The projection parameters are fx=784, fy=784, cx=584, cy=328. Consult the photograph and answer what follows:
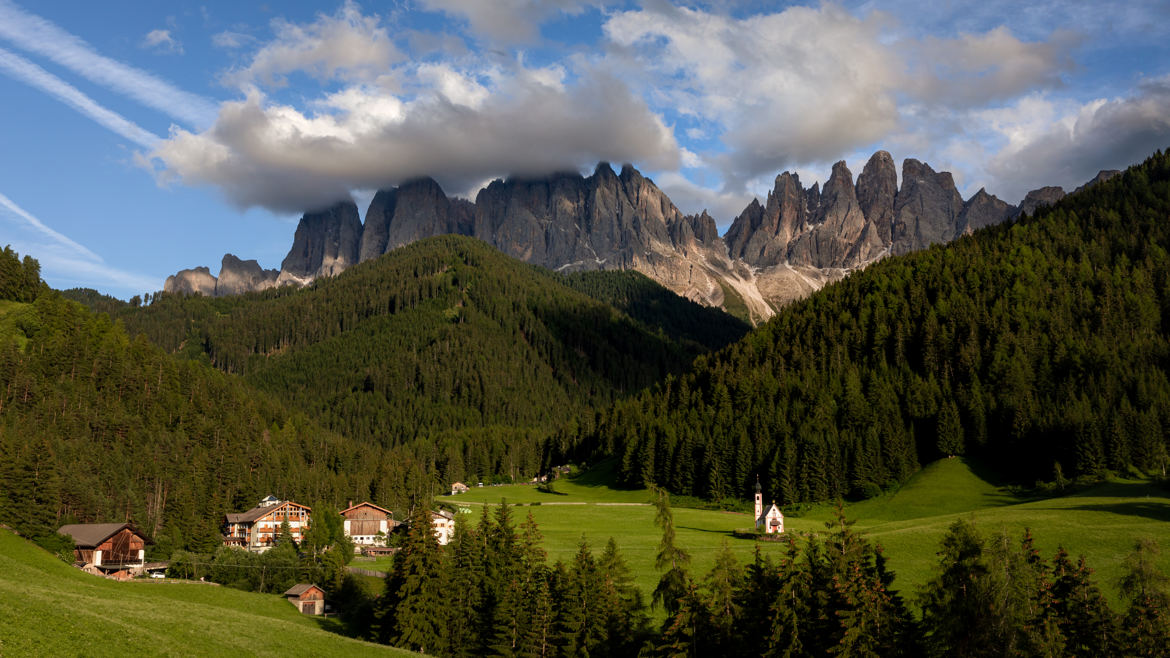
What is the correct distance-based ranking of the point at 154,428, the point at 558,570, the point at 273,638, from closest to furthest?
the point at 273,638 < the point at 558,570 < the point at 154,428

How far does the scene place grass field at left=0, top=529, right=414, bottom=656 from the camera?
3522 cm

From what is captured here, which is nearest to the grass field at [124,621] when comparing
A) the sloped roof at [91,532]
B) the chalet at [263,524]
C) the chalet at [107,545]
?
the chalet at [107,545]

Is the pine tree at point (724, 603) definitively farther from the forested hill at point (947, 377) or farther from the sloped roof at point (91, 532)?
the sloped roof at point (91, 532)

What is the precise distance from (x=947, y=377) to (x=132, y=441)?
145 m

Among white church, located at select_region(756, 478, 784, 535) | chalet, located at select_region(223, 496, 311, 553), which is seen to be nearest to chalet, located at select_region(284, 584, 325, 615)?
chalet, located at select_region(223, 496, 311, 553)

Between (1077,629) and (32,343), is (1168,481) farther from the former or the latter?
(32,343)

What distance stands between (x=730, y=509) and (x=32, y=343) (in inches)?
5381

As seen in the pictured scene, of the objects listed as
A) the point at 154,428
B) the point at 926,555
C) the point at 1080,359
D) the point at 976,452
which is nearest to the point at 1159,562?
the point at 926,555

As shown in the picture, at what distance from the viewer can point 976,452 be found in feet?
413

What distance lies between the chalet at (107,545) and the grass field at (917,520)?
5021 cm

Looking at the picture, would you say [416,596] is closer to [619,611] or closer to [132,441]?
[619,611]

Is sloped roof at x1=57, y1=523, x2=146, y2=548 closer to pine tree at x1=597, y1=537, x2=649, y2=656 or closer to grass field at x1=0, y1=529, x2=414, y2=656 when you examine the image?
grass field at x1=0, y1=529, x2=414, y2=656

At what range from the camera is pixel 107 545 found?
95.1 metres

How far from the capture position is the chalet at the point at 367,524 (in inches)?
4993
